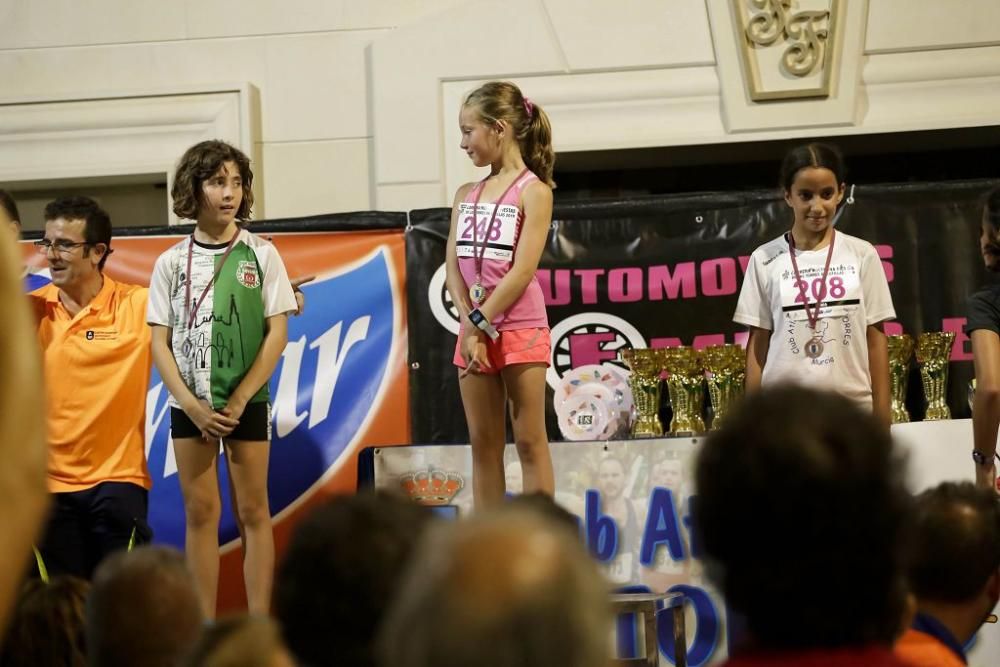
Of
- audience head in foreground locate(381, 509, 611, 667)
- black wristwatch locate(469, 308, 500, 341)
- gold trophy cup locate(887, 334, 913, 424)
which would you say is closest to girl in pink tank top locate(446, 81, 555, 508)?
black wristwatch locate(469, 308, 500, 341)

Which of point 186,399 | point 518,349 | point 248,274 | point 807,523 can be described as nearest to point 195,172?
point 248,274

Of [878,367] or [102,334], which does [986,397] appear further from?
[102,334]

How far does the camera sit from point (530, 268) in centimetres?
439

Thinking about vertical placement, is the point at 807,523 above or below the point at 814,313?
below

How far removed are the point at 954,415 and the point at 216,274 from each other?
3.00 m

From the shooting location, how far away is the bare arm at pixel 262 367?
4.51 meters

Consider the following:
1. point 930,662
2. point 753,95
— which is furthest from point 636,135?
point 930,662

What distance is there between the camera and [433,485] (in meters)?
5.23

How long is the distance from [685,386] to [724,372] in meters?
0.16

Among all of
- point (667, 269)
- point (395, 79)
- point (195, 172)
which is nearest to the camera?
point (195, 172)

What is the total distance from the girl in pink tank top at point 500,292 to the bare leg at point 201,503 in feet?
2.84

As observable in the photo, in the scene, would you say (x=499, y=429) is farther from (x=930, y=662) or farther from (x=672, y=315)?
(x=930, y=662)

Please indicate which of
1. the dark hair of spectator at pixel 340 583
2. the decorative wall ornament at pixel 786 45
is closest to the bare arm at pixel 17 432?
the dark hair of spectator at pixel 340 583

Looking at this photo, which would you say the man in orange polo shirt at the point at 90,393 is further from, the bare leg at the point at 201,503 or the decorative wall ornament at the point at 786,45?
the decorative wall ornament at the point at 786,45
